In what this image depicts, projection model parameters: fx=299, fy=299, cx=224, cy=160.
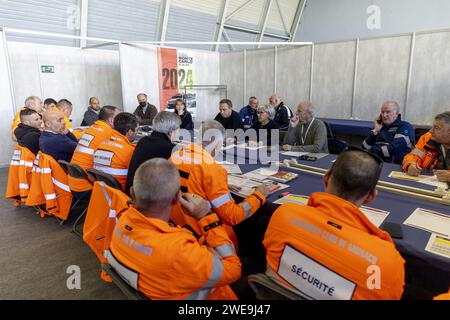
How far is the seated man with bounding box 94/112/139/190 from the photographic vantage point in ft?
8.21

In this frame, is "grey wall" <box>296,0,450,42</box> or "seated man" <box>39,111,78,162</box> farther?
"grey wall" <box>296,0,450,42</box>

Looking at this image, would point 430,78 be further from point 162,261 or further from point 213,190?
point 162,261

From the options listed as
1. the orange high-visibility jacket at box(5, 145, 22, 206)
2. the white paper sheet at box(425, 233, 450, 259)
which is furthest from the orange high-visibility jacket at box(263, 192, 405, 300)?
the orange high-visibility jacket at box(5, 145, 22, 206)

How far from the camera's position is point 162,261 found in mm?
1007

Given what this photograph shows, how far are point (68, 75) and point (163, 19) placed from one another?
8.88 feet

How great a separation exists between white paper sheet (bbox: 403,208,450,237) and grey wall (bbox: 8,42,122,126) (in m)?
6.37

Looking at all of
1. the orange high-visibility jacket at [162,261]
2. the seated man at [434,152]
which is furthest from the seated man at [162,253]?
the seated man at [434,152]

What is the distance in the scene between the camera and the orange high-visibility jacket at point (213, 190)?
1687mm

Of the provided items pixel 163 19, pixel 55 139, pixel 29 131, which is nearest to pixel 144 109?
pixel 29 131

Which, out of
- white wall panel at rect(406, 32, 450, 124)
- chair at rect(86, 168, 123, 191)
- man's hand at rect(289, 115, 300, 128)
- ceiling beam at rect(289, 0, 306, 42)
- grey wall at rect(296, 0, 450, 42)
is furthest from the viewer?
ceiling beam at rect(289, 0, 306, 42)

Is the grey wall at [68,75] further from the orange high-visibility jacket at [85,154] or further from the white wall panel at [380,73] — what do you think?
the white wall panel at [380,73]

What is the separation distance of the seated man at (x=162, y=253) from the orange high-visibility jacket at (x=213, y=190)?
0.42 m

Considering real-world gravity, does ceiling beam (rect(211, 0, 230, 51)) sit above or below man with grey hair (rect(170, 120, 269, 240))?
above

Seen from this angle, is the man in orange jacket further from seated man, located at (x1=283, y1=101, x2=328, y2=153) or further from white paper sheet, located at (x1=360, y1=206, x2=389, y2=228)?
white paper sheet, located at (x1=360, y1=206, x2=389, y2=228)
